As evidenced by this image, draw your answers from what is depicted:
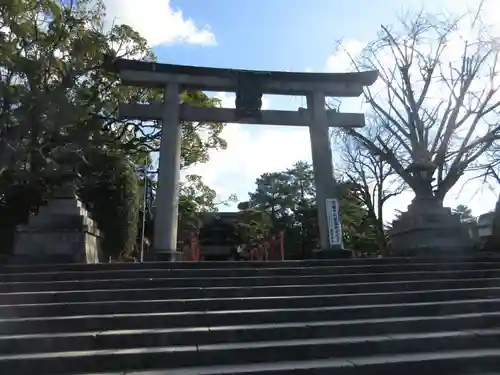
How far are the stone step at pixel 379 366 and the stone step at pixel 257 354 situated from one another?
3 centimetres

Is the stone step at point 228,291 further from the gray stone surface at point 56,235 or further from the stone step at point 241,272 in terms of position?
the gray stone surface at point 56,235

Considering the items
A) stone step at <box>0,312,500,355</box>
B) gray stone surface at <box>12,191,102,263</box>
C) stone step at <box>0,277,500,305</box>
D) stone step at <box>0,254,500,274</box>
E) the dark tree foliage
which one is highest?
the dark tree foliage

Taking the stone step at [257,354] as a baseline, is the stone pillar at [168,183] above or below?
above

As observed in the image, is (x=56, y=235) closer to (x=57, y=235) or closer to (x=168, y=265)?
(x=57, y=235)

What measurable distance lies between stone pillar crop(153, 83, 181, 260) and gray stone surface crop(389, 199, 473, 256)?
579cm

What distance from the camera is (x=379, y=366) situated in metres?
4.36

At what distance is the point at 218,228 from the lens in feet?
93.5

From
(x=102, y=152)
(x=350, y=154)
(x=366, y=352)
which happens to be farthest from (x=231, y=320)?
(x=350, y=154)

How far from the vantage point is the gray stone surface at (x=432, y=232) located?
10.8 metres

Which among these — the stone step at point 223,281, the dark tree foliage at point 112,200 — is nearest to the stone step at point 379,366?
the stone step at point 223,281

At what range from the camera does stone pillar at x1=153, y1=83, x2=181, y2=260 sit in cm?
1025

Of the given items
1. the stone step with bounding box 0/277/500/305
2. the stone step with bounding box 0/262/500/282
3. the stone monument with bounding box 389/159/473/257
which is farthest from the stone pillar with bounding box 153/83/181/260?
the stone monument with bounding box 389/159/473/257

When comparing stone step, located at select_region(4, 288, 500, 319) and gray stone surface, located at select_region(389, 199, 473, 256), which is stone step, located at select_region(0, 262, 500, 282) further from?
gray stone surface, located at select_region(389, 199, 473, 256)

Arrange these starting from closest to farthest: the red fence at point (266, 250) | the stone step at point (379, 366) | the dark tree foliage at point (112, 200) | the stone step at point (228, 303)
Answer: the stone step at point (379, 366)
the stone step at point (228, 303)
the dark tree foliage at point (112, 200)
the red fence at point (266, 250)
